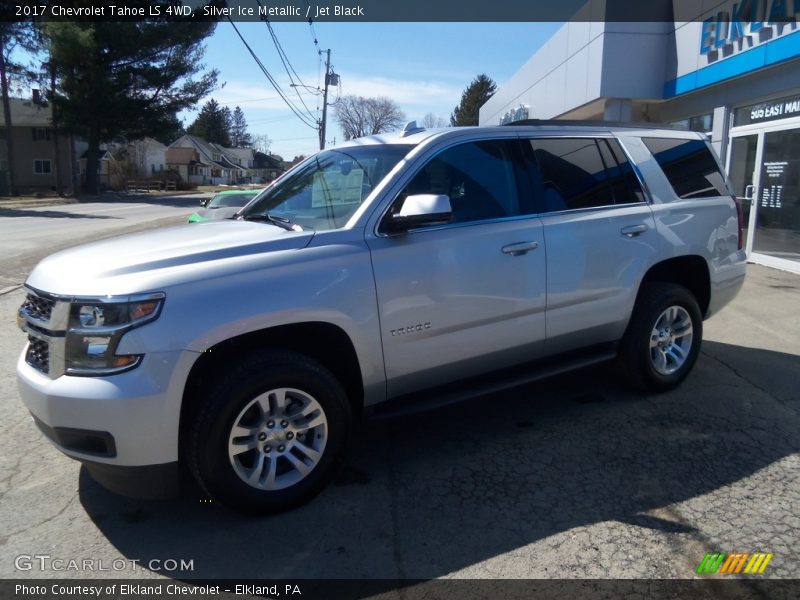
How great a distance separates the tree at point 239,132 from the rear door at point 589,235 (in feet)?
504

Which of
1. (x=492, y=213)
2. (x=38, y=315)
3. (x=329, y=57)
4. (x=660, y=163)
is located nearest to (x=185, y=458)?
Answer: (x=38, y=315)

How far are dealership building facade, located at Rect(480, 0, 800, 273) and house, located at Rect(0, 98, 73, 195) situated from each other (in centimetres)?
5042

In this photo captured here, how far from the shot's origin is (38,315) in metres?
3.07

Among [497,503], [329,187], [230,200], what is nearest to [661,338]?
[497,503]

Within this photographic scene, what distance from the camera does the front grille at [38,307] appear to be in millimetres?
2969

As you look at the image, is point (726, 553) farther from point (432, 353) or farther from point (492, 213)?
point (492, 213)

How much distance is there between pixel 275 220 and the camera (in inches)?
150

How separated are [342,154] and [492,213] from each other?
1.13 metres

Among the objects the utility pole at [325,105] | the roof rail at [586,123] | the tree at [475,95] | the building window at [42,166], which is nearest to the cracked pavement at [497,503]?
the roof rail at [586,123]

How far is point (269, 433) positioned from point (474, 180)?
6.48 ft

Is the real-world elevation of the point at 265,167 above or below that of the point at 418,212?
above

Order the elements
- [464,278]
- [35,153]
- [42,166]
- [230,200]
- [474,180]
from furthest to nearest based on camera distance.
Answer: [42,166] < [35,153] < [230,200] < [474,180] < [464,278]

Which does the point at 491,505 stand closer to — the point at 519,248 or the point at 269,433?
the point at 269,433

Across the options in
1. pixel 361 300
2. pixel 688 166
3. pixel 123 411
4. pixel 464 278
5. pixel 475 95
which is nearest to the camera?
pixel 123 411
